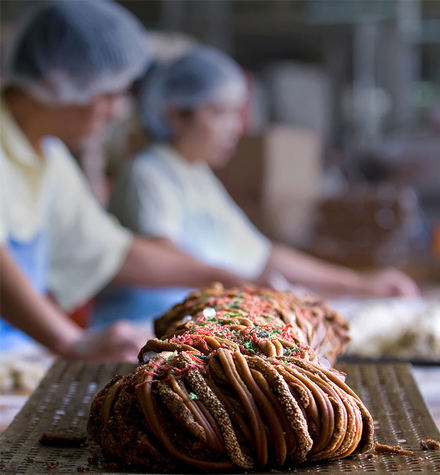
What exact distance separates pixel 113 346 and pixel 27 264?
0.68m

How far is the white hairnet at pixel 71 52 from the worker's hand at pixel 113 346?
729 millimetres

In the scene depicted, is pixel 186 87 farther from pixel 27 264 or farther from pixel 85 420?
pixel 85 420

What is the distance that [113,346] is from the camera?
63.0 inches

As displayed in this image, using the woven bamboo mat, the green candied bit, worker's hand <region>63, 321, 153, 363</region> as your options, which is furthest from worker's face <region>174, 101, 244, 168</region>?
the green candied bit

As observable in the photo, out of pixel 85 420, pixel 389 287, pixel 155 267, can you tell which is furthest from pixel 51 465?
pixel 389 287

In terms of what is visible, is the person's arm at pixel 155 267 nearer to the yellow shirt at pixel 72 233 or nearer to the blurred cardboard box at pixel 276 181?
the yellow shirt at pixel 72 233

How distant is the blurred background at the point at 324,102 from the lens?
4.20m

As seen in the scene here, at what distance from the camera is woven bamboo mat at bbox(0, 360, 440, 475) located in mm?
876

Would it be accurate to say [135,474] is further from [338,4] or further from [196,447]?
[338,4]

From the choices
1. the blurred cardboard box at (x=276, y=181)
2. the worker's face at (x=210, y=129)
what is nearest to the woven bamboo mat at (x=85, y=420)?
the worker's face at (x=210, y=129)

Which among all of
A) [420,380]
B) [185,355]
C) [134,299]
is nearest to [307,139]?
[134,299]

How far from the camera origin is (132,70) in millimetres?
2143

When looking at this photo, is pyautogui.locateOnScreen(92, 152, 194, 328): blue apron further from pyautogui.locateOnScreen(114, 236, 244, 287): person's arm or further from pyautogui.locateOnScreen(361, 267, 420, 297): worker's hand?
pyautogui.locateOnScreen(361, 267, 420, 297): worker's hand

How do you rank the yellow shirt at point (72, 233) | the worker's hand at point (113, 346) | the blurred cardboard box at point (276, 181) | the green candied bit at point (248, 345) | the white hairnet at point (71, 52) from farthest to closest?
the blurred cardboard box at point (276, 181) < the yellow shirt at point (72, 233) < the white hairnet at point (71, 52) < the worker's hand at point (113, 346) < the green candied bit at point (248, 345)
